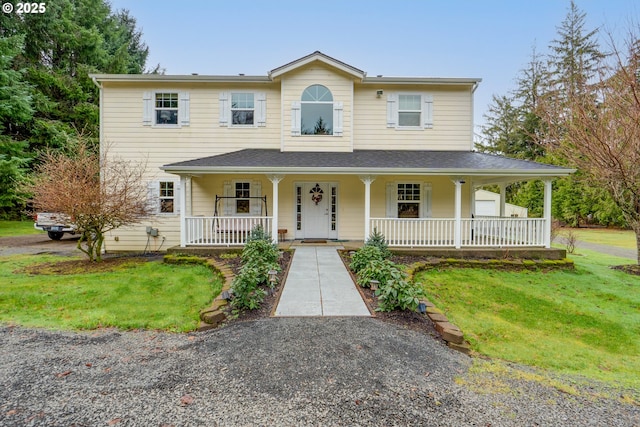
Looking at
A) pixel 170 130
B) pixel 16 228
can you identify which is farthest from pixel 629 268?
pixel 16 228

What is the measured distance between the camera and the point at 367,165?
30.1ft

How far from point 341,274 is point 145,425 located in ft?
16.0

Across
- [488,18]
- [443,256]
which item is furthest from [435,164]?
[488,18]

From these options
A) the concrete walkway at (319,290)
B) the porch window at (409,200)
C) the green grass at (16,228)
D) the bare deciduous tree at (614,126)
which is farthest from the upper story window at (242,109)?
the green grass at (16,228)

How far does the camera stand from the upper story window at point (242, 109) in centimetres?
1109

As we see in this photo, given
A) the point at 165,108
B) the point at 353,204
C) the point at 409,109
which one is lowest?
the point at 353,204

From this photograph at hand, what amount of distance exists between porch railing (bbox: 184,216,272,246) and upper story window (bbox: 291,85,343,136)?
3566 millimetres

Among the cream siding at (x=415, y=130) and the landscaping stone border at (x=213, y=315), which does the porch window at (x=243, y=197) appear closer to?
the cream siding at (x=415, y=130)

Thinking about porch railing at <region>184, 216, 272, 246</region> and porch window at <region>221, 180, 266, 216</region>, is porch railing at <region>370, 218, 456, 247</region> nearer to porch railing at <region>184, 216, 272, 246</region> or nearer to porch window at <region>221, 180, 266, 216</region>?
porch railing at <region>184, 216, 272, 246</region>

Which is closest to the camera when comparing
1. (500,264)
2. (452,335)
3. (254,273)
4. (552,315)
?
(452,335)

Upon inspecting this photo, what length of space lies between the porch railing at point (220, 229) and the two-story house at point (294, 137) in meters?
0.76

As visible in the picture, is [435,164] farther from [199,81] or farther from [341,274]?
[199,81]

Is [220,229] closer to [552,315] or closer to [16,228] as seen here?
[552,315]

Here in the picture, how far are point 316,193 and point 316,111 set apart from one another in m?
2.89
